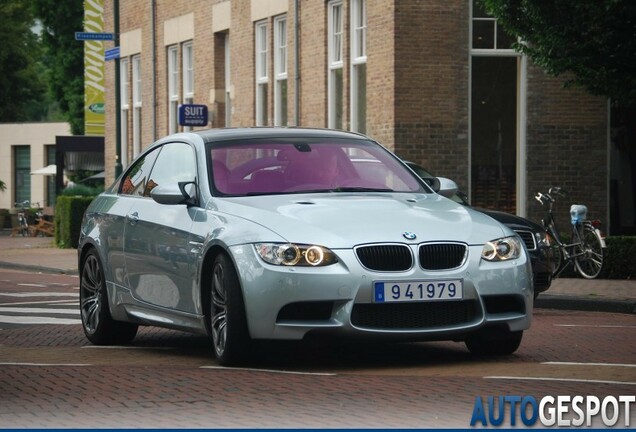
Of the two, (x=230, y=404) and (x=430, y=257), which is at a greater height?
(x=430, y=257)

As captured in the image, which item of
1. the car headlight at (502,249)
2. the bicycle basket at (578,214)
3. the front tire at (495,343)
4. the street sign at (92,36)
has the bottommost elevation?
the front tire at (495,343)

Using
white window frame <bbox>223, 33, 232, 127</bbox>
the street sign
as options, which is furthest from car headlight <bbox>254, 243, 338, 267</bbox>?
white window frame <bbox>223, 33, 232, 127</bbox>

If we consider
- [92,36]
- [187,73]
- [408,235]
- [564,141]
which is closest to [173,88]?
[187,73]

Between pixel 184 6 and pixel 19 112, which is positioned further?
pixel 19 112

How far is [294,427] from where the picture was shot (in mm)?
7426

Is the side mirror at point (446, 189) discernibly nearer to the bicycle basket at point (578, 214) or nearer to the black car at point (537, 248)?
the black car at point (537, 248)

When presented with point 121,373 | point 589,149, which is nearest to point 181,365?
point 121,373

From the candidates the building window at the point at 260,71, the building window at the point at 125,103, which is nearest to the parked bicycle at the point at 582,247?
the building window at the point at 260,71

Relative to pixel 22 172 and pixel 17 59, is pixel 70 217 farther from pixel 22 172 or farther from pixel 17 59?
pixel 17 59

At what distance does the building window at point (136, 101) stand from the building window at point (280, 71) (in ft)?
31.7

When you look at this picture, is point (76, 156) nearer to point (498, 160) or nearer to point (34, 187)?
point (34, 187)

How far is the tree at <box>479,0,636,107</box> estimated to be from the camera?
55.9 ft

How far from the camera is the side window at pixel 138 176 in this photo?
12.1 meters

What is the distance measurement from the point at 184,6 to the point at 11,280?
545 inches
